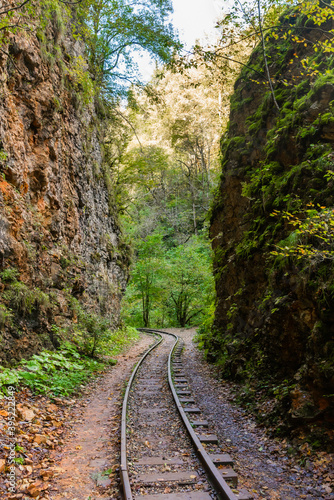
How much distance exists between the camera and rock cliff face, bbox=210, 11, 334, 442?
17.8 feet

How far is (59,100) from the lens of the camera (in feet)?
38.6

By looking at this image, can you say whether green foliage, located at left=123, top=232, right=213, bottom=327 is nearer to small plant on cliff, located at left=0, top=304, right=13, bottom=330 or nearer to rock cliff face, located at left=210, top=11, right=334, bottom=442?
rock cliff face, located at left=210, top=11, right=334, bottom=442

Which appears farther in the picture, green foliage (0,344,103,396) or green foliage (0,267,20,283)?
green foliage (0,267,20,283)

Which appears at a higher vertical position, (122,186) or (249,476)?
(122,186)

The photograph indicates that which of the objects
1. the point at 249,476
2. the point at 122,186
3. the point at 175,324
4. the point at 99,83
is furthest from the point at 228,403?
the point at 175,324

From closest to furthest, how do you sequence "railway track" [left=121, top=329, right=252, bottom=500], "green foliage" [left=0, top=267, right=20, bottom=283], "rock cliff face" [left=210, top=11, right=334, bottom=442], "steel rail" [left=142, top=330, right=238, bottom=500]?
"steel rail" [left=142, top=330, right=238, bottom=500] → "railway track" [left=121, top=329, right=252, bottom=500] → "rock cliff face" [left=210, top=11, right=334, bottom=442] → "green foliage" [left=0, top=267, right=20, bottom=283]

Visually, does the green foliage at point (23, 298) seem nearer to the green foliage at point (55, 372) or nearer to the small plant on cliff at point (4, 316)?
the small plant on cliff at point (4, 316)

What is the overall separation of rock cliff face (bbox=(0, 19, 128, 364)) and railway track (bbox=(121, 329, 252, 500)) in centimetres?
306

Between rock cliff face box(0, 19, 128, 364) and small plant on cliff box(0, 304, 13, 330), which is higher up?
rock cliff face box(0, 19, 128, 364)

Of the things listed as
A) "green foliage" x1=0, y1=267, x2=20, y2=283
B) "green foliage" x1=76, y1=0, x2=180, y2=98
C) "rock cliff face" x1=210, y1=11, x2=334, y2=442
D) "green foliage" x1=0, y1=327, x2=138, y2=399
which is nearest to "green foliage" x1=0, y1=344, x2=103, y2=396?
"green foliage" x1=0, y1=327, x2=138, y2=399

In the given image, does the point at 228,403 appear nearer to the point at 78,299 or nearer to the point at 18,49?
the point at 78,299

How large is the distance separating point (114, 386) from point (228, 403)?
3190 millimetres

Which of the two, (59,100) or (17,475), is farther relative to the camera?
(59,100)

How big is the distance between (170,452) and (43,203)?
26.6 feet
